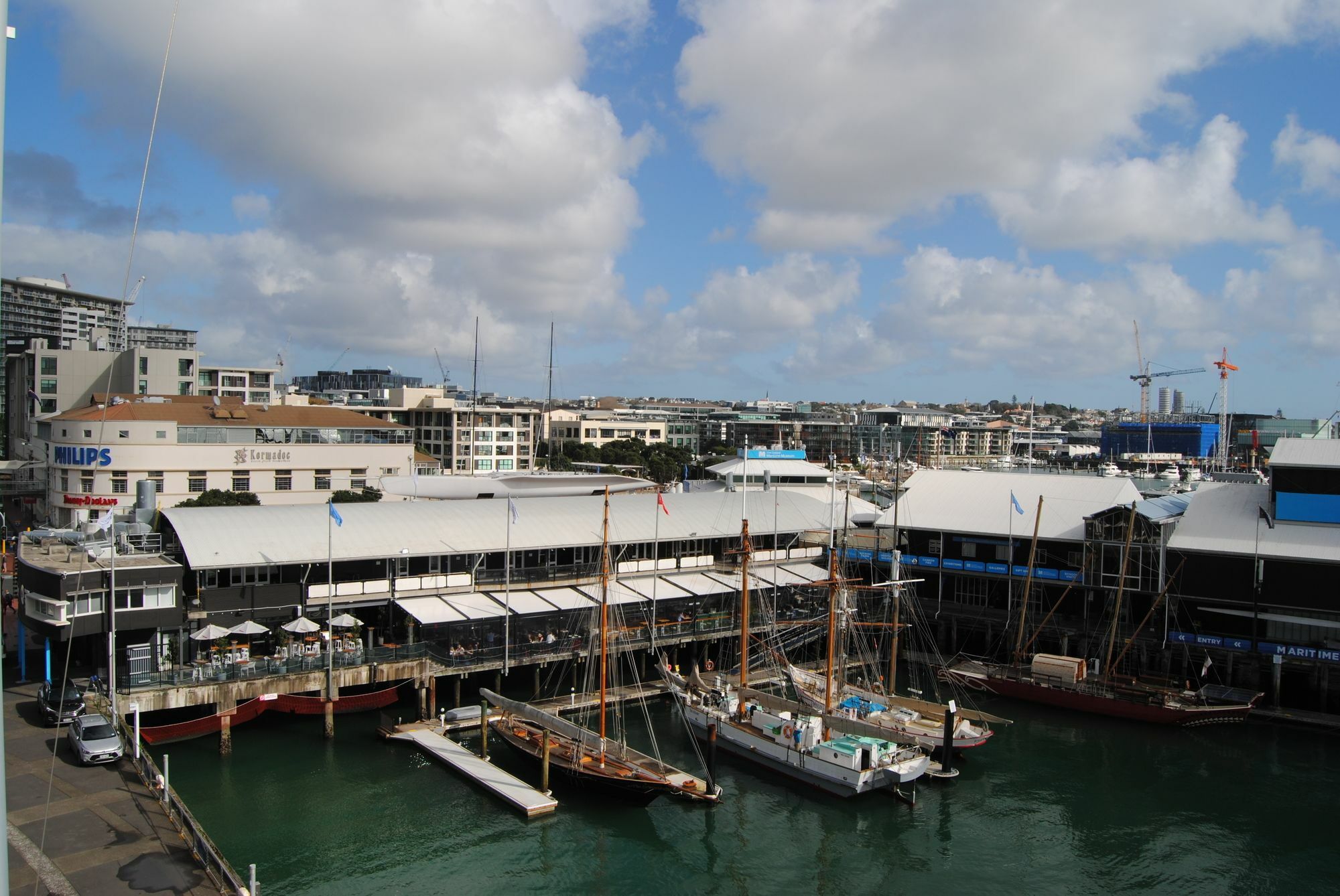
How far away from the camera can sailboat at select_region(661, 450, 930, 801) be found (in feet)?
123

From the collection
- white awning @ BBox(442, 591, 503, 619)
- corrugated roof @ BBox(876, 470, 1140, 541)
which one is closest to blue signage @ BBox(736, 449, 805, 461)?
corrugated roof @ BBox(876, 470, 1140, 541)

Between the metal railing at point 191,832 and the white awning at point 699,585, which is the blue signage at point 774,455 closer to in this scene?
the white awning at point 699,585

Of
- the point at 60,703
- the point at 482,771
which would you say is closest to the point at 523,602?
the point at 482,771

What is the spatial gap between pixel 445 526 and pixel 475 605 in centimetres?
574

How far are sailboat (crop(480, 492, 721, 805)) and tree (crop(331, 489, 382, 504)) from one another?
4106cm

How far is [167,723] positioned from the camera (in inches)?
1578

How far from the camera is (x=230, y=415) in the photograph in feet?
281

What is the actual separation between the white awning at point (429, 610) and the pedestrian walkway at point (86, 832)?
14.3 m

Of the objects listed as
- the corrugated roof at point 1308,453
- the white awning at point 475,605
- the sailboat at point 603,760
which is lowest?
the sailboat at point 603,760

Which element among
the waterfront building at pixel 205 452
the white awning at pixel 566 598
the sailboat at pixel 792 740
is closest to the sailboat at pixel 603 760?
the sailboat at pixel 792 740

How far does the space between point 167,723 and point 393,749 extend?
9.67m

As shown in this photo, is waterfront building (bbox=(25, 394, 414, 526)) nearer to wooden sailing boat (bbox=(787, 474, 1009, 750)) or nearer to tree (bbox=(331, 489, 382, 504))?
Answer: tree (bbox=(331, 489, 382, 504))

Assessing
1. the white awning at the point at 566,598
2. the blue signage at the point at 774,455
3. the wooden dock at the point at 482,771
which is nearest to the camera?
the wooden dock at the point at 482,771

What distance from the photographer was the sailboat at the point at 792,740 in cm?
3734
